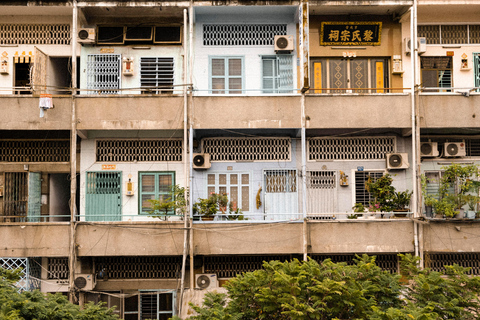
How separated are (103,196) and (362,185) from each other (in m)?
7.45

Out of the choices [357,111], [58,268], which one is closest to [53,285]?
[58,268]

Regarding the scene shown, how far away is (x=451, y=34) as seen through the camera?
12570 millimetres

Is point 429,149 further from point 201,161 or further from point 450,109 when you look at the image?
point 201,161

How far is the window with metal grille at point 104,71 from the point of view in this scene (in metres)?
12.1

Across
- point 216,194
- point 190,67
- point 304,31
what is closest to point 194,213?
point 216,194

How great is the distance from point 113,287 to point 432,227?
8.80 metres

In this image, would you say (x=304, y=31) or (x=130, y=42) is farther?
(x=130, y=42)

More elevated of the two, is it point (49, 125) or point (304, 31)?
point (304, 31)

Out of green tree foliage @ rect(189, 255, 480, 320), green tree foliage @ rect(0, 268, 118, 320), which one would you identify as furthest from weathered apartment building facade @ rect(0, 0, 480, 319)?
green tree foliage @ rect(189, 255, 480, 320)

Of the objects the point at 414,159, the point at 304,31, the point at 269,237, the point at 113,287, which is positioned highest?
the point at 304,31

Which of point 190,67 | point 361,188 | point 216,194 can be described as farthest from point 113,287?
point 361,188

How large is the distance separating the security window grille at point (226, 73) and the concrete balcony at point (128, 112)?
5.40 ft

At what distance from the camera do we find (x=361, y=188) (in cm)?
1222

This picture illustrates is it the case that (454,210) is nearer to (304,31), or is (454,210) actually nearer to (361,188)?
(361,188)
